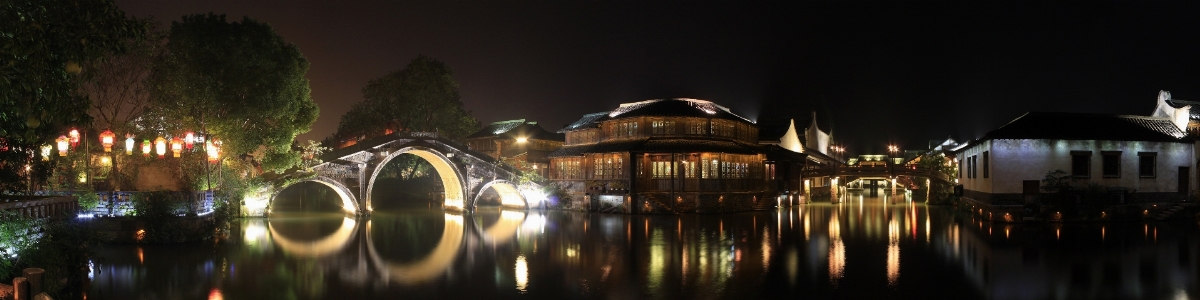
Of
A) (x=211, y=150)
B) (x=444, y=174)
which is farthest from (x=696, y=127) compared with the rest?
(x=211, y=150)

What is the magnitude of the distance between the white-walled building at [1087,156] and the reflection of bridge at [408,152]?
1022 inches

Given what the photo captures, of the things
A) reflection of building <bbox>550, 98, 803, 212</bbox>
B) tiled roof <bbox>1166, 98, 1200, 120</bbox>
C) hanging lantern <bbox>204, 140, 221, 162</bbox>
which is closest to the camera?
hanging lantern <bbox>204, 140, 221, 162</bbox>

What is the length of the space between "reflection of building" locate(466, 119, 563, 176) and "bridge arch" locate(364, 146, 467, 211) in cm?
840

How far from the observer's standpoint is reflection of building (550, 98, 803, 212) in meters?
43.2

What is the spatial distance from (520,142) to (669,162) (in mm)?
19662

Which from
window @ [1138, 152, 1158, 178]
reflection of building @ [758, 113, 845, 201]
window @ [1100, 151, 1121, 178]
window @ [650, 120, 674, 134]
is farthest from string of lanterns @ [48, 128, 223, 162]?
window @ [1138, 152, 1158, 178]

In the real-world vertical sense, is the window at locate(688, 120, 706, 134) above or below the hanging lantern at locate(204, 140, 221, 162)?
above

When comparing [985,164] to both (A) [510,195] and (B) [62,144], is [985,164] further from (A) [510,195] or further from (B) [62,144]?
(B) [62,144]

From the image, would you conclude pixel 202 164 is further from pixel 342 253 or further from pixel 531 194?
pixel 531 194

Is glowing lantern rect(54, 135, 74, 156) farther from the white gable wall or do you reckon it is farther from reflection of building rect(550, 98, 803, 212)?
the white gable wall

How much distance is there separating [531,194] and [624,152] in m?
7.67

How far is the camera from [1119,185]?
35.2 metres

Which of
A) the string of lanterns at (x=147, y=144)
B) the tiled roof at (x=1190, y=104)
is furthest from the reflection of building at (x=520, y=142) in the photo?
the tiled roof at (x=1190, y=104)

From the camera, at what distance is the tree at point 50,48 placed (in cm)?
1132
